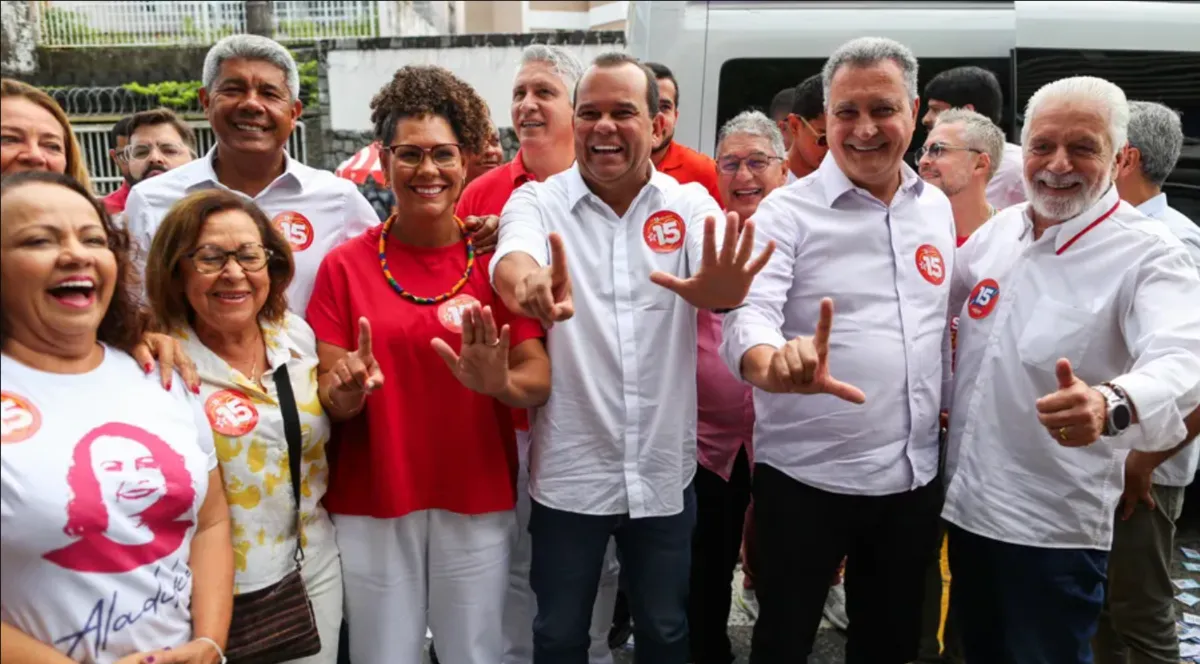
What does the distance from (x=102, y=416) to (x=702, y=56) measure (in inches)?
162

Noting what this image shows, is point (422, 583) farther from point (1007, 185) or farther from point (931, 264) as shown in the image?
point (1007, 185)

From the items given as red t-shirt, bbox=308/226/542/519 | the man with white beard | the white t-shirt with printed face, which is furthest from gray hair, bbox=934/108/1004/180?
the white t-shirt with printed face

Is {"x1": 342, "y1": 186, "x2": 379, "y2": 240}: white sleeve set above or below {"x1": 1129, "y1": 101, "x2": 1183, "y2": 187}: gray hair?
below

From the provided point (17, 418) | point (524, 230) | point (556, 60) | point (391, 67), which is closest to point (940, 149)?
point (556, 60)

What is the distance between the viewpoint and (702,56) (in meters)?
5.08

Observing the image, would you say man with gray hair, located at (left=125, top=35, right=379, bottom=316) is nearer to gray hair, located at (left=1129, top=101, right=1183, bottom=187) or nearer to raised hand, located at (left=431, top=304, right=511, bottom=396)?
raised hand, located at (left=431, top=304, right=511, bottom=396)

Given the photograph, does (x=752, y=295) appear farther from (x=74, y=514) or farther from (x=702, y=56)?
(x=702, y=56)

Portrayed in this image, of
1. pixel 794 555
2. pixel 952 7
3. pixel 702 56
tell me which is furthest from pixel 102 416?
pixel 952 7

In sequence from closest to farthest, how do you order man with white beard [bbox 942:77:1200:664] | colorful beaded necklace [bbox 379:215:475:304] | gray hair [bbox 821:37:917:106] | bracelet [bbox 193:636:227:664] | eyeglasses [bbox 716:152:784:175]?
bracelet [bbox 193:636:227:664], man with white beard [bbox 942:77:1200:664], colorful beaded necklace [bbox 379:215:475:304], gray hair [bbox 821:37:917:106], eyeglasses [bbox 716:152:784:175]

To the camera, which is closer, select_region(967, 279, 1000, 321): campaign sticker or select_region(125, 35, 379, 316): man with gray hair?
select_region(967, 279, 1000, 321): campaign sticker

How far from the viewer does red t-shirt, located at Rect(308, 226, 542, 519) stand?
237 centimetres

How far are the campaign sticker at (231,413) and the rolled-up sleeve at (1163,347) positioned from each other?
84.5 inches

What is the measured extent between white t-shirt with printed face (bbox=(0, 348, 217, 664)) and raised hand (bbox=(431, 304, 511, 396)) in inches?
24.9

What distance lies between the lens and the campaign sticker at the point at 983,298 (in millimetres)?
2512
